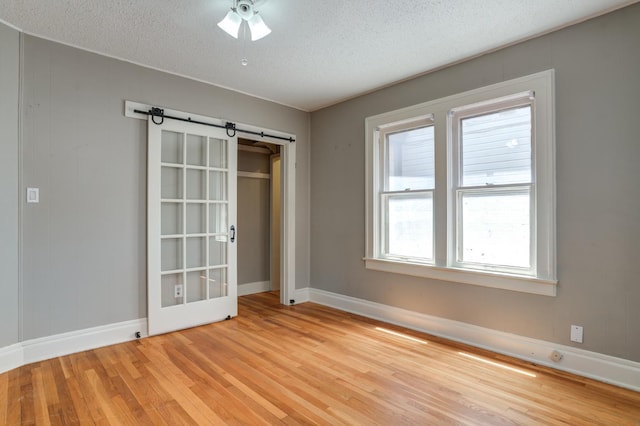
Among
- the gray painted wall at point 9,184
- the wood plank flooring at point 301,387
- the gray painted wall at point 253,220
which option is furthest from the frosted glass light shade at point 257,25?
the gray painted wall at point 253,220

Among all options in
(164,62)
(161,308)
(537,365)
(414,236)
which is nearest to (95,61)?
(164,62)

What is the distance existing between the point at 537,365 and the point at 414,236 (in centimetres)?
158

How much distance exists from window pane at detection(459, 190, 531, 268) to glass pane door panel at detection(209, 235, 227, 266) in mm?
2617

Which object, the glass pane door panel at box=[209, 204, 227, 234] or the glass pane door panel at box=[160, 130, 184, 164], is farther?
the glass pane door panel at box=[209, 204, 227, 234]

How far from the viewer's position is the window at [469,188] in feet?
9.32

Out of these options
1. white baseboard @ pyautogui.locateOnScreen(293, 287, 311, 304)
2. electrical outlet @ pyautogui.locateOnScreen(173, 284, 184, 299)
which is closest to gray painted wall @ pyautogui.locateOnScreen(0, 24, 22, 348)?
electrical outlet @ pyautogui.locateOnScreen(173, 284, 184, 299)

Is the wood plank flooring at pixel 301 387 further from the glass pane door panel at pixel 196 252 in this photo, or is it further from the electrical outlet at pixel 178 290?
the glass pane door panel at pixel 196 252

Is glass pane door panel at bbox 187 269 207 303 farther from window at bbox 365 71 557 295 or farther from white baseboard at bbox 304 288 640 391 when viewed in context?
window at bbox 365 71 557 295

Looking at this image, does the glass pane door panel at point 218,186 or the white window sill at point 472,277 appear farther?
the glass pane door panel at point 218,186

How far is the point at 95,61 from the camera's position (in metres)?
3.17

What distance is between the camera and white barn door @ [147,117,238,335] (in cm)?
349

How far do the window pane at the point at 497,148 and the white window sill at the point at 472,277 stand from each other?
2.77ft

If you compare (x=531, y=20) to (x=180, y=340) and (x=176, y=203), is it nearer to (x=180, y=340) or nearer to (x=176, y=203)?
(x=176, y=203)

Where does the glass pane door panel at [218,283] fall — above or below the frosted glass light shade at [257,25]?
below
